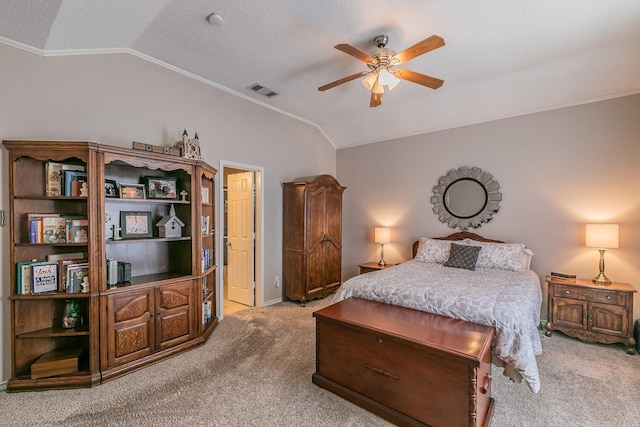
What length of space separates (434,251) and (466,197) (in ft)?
3.21

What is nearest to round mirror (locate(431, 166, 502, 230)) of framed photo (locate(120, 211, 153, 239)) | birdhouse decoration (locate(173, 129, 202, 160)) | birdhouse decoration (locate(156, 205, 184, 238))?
birdhouse decoration (locate(173, 129, 202, 160))

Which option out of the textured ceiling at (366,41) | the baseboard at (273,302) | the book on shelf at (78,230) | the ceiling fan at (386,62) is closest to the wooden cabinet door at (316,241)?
the baseboard at (273,302)

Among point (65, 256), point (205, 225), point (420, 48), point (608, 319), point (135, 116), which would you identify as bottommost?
point (608, 319)

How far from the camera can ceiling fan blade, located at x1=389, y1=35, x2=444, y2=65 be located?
7.07 feet

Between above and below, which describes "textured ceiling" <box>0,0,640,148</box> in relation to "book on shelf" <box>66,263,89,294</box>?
above

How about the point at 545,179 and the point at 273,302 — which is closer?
the point at 545,179

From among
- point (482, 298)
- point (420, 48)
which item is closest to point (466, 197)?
point (482, 298)

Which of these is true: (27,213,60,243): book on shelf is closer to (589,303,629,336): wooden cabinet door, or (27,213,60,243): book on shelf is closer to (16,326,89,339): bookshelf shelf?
(16,326,89,339): bookshelf shelf

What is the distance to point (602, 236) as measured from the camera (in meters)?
3.21

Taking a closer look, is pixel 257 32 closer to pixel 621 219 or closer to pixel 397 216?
pixel 397 216

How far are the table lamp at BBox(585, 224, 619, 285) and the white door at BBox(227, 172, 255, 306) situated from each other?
13.9 ft

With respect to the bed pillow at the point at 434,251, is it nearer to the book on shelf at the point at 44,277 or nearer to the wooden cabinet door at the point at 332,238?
the wooden cabinet door at the point at 332,238

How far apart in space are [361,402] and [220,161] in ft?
10.3

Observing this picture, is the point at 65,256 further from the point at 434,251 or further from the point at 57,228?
the point at 434,251
